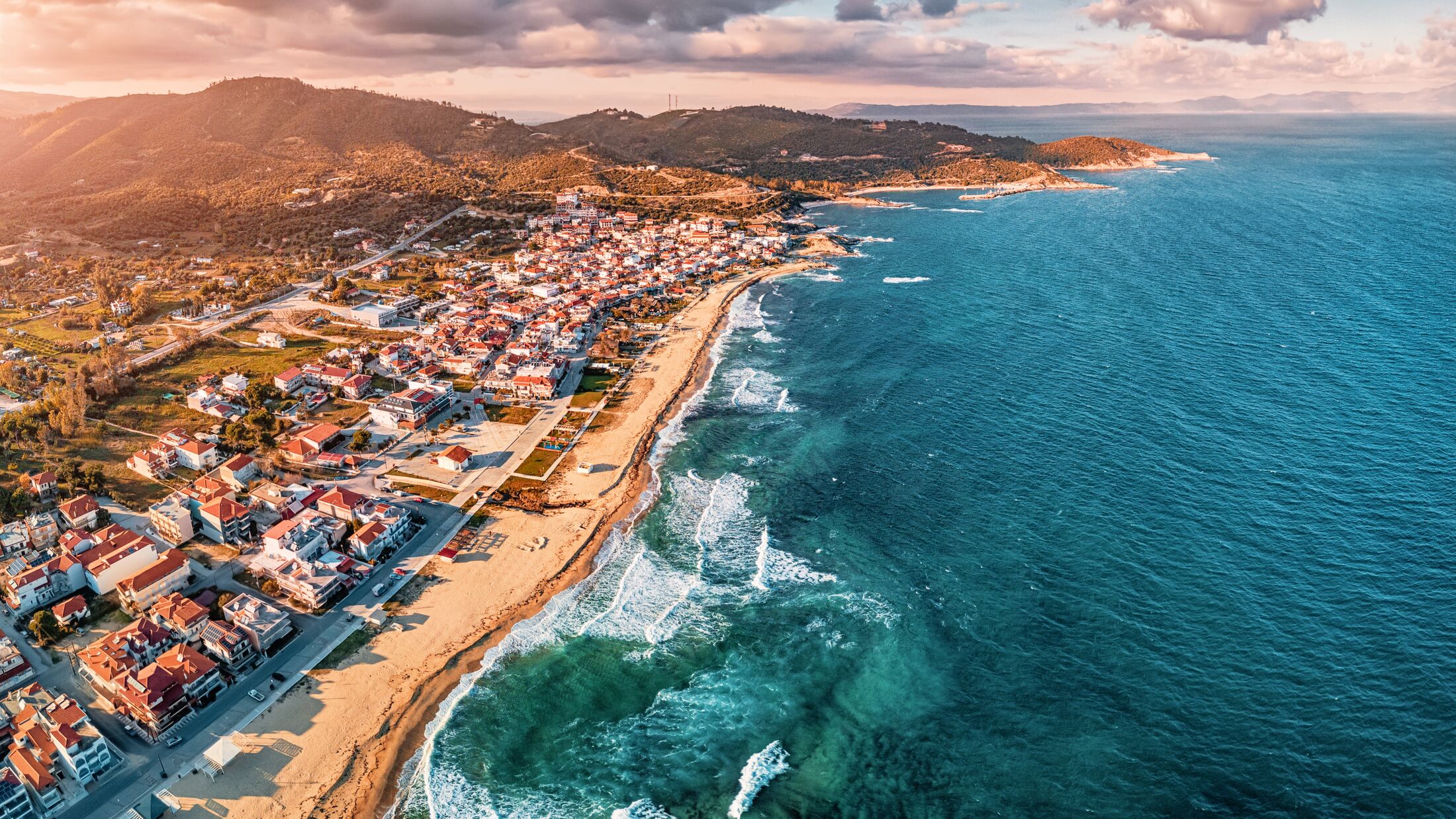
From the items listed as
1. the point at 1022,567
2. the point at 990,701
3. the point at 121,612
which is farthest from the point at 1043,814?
Answer: the point at 121,612

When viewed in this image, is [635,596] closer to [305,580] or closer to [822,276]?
[305,580]

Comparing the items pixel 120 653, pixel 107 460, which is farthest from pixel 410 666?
pixel 107 460

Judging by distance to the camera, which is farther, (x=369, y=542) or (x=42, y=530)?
(x=42, y=530)

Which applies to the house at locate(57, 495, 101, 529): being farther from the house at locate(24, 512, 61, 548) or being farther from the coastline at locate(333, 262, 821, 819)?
the coastline at locate(333, 262, 821, 819)

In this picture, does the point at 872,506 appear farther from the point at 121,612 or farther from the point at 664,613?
the point at 121,612

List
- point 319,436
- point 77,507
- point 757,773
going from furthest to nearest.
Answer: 1. point 319,436
2. point 77,507
3. point 757,773

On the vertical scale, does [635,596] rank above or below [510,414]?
below

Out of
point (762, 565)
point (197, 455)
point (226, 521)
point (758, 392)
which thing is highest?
point (758, 392)

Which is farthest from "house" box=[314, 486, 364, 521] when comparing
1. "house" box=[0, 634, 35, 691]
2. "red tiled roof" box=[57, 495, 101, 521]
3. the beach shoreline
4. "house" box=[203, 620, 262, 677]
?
"house" box=[0, 634, 35, 691]
